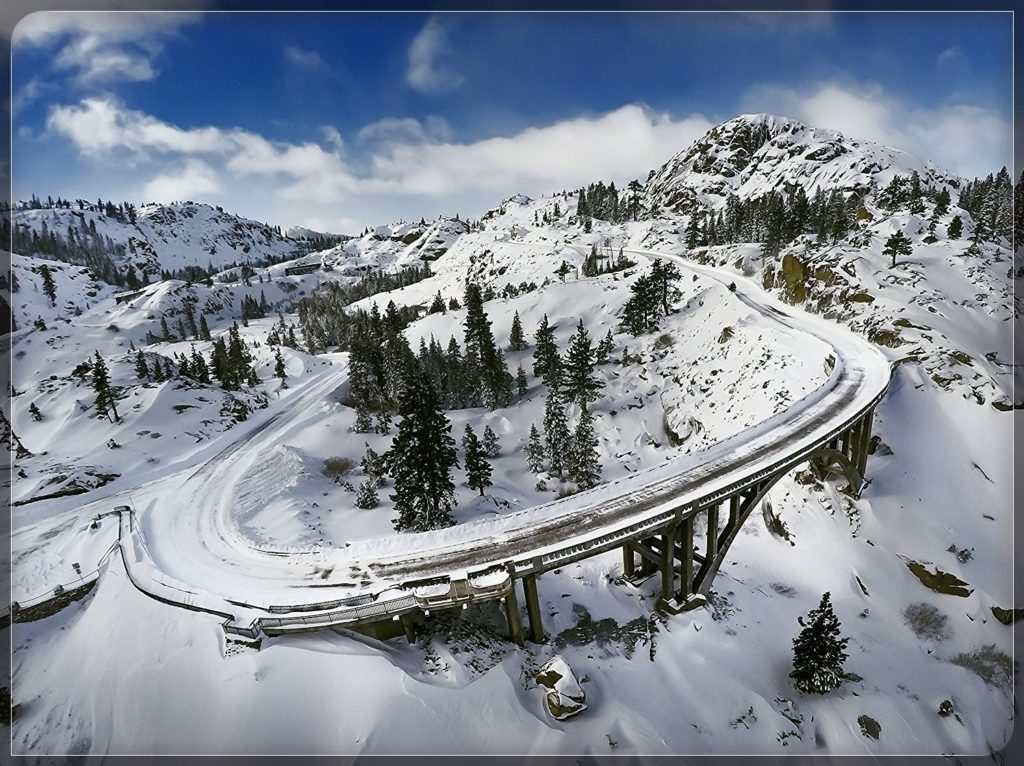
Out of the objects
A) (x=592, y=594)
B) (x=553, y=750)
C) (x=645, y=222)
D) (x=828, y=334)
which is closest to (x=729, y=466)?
(x=592, y=594)

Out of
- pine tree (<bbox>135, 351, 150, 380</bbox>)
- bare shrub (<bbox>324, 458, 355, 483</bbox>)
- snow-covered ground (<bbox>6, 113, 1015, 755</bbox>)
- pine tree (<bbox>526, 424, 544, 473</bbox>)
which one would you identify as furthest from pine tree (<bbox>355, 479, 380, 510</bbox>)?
pine tree (<bbox>135, 351, 150, 380</bbox>)

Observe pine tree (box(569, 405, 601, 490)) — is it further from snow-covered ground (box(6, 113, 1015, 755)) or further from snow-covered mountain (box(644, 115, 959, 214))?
snow-covered mountain (box(644, 115, 959, 214))

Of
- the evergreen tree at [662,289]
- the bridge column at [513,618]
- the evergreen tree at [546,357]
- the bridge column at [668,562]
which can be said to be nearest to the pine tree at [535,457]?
the evergreen tree at [546,357]

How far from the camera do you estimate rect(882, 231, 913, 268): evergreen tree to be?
48.4 meters

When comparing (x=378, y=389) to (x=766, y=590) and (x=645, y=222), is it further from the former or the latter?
(x=645, y=222)

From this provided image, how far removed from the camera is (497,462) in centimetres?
4700

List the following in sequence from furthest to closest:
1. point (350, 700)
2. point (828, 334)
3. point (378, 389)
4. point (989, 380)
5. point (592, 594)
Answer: point (378, 389) < point (828, 334) < point (989, 380) < point (592, 594) < point (350, 700)

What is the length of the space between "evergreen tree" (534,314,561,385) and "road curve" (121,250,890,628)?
30694 mm

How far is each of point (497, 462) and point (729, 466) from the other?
94.5 ft

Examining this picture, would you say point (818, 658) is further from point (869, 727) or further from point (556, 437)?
point (556, 437)

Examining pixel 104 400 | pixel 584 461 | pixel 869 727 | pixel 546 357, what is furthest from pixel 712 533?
pixel 104 400

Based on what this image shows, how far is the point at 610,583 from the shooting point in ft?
73.9

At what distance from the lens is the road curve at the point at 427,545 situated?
54.0 feet

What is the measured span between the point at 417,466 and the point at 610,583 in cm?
1438
